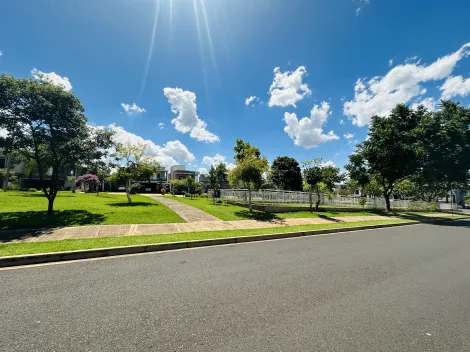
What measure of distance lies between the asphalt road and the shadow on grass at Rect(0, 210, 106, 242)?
3.84m

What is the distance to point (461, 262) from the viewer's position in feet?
19.8

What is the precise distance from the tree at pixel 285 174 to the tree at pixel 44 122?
38653 mm

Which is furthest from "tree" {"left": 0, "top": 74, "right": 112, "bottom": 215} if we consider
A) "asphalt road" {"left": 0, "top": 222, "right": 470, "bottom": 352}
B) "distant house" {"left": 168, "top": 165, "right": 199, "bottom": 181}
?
"distant house" {"left": 168, "top": 165, "right": 199, "bottom": 181}

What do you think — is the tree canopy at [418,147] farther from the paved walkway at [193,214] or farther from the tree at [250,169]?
the paved walkway at [193,214]

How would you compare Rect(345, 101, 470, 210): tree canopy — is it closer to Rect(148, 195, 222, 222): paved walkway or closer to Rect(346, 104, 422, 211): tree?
Rect(346, 104, 422, 211): tree

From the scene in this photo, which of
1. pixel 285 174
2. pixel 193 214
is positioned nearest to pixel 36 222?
pixel 193 214

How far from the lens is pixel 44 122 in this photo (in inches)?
376

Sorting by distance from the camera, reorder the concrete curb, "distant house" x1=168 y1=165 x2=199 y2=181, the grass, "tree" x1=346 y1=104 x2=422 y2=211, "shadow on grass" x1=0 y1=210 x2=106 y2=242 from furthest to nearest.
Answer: "distant house" x1=168 y1=165 x2=199 y2=181, "tree" x1=346 y1=104 x2=422 y2=211, "shadow on grass" x1=0 y1=210 x2=106 y2=242, the grass, the concrete curb

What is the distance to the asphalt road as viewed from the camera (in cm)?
242

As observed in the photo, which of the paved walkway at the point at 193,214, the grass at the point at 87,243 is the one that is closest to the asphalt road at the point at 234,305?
the grass at the point at 87,243

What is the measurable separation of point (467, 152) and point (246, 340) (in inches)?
1077

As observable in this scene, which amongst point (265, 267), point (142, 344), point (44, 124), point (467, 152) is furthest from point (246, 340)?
point (467, 152)

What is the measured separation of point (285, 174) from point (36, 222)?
42.1 meters

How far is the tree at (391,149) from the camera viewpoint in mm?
21938
